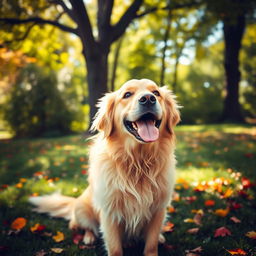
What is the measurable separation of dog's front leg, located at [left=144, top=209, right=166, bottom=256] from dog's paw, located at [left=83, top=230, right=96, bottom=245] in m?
0.65

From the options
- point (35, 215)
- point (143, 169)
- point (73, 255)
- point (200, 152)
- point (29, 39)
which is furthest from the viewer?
point (29, 39)

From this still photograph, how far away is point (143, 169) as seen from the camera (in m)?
Answer: 2.41

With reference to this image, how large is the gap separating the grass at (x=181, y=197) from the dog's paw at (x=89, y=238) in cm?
8

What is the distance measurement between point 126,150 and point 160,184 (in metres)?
0.48

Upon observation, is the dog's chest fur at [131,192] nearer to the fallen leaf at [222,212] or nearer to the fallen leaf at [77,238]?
the fallen leaf at [77,238]

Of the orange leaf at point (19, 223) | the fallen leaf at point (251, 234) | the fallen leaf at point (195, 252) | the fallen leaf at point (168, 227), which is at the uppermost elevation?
the fallen leaf at point (251, 234)

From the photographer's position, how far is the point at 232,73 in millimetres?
12867

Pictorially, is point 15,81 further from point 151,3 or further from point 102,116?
point 102,116

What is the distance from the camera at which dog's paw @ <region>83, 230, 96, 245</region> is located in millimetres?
2576

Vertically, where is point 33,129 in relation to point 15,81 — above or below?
below

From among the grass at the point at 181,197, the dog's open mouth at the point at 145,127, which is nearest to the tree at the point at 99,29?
the grass at the point at 181,197

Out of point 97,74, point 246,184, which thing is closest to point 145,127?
point 246,184

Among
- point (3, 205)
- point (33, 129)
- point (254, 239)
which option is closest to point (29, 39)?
point (33, 129)

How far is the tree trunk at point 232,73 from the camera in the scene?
41.4 feet
